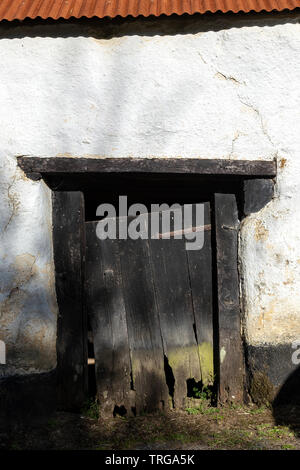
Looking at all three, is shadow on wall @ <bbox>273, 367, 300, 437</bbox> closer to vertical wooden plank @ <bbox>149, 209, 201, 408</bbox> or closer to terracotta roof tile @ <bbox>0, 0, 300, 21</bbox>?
vertical wooden plank @ <bbox>149, 209, 201, 408</bbox>

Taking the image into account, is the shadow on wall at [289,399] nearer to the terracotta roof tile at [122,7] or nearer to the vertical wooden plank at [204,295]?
the vertical wooden plank at [204,295]

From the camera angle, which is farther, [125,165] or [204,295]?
[204,295]

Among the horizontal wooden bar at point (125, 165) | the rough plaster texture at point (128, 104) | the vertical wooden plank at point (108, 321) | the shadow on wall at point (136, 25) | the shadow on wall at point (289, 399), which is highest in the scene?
the shadow on wall at point (136, 25)

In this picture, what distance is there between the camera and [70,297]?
409 cm

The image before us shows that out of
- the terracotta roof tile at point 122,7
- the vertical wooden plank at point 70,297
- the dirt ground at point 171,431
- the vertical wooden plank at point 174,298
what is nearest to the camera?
the dirt ground at point 171,431

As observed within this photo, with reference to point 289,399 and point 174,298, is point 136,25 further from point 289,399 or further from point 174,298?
point 289,399

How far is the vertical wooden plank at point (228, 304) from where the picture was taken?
13.4 feet

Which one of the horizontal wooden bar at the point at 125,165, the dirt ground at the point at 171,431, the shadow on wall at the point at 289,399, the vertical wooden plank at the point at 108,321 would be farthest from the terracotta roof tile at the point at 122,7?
the dirt ground at the point at 171,431

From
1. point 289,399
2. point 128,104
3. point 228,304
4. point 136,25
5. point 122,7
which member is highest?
point 122,7

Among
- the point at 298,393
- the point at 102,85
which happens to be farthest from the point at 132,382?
the point at 102,85

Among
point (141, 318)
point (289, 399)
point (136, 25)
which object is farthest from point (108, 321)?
point (136, 25)

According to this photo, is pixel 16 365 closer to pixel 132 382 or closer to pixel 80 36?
pixel 132 382

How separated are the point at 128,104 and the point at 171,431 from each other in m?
2.13

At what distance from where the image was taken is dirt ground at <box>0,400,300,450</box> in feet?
12.0
